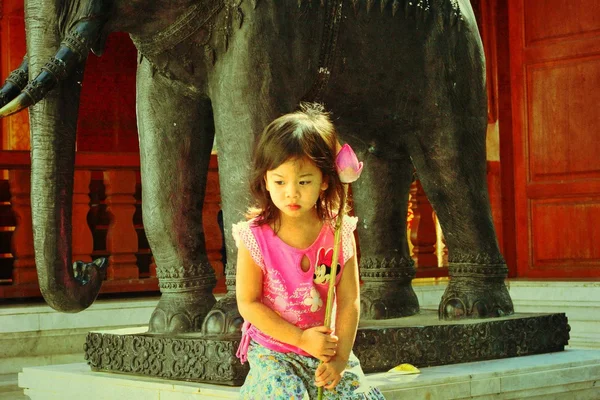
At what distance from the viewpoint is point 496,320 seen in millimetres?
3734

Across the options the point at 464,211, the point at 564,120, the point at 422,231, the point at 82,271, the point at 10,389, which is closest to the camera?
the point at 82,271

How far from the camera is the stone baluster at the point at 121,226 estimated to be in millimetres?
5844

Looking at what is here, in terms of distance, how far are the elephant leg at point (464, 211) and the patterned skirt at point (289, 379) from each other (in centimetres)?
121

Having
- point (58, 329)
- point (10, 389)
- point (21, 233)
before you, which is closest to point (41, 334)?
point (58, 329)

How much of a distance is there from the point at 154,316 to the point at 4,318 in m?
1.53

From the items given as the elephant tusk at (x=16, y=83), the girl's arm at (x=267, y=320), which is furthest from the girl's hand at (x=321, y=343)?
the elephant tusk at (x=16, y=83)

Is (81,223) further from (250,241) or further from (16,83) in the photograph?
(250,241)

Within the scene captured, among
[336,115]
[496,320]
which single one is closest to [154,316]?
[336,115]

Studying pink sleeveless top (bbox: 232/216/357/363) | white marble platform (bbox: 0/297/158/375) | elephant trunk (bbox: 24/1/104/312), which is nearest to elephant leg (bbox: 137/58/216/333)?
elephant trunk (bbox: 24/1/104/312)

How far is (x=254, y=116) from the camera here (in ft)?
10.5

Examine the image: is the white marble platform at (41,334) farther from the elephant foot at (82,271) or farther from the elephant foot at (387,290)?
the elephant foot at (82,271)

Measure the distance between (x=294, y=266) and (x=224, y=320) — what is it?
64cm

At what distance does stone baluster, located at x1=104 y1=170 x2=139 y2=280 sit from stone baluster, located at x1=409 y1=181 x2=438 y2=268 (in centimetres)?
161

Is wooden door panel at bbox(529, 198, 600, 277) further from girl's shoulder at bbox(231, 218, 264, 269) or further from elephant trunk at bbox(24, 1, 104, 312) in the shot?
girl's shoulder at bbox(231, 218, 264, 269)
